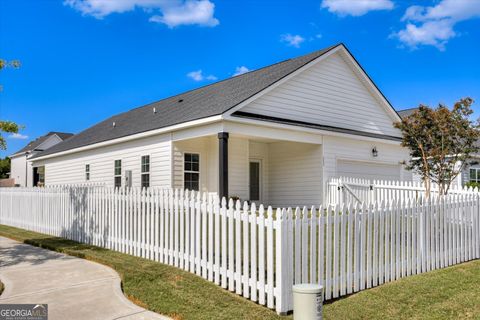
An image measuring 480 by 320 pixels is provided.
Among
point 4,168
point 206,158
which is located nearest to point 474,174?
point 206,158

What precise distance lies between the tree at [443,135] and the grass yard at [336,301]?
3721 mm

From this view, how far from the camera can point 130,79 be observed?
24.1 m

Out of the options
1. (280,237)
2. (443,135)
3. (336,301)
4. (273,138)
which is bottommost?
(336,301)

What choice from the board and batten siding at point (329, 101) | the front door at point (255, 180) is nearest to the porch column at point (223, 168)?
the board and batten siding at point (329, 101)

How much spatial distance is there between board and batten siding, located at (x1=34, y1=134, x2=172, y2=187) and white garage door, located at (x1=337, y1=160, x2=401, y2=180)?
6.92 meters

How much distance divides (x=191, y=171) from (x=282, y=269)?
1116 centimetres

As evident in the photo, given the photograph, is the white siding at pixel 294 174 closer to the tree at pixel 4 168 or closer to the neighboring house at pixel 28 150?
the neighboring house at pixel 28 150

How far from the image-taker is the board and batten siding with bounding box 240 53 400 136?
15.7 meters

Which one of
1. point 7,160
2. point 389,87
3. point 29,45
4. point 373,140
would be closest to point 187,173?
point 373,140

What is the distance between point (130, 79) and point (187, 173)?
10.0 metres

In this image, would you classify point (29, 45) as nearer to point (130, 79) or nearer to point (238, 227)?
point (130, 79)

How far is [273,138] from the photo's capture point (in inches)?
587

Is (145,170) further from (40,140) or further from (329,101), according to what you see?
(40,140)

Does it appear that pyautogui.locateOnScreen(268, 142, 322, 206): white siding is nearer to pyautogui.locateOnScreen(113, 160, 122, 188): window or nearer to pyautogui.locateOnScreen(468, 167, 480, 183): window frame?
pyautogui.locateOnScreen(113, 160, 122, 188): window
